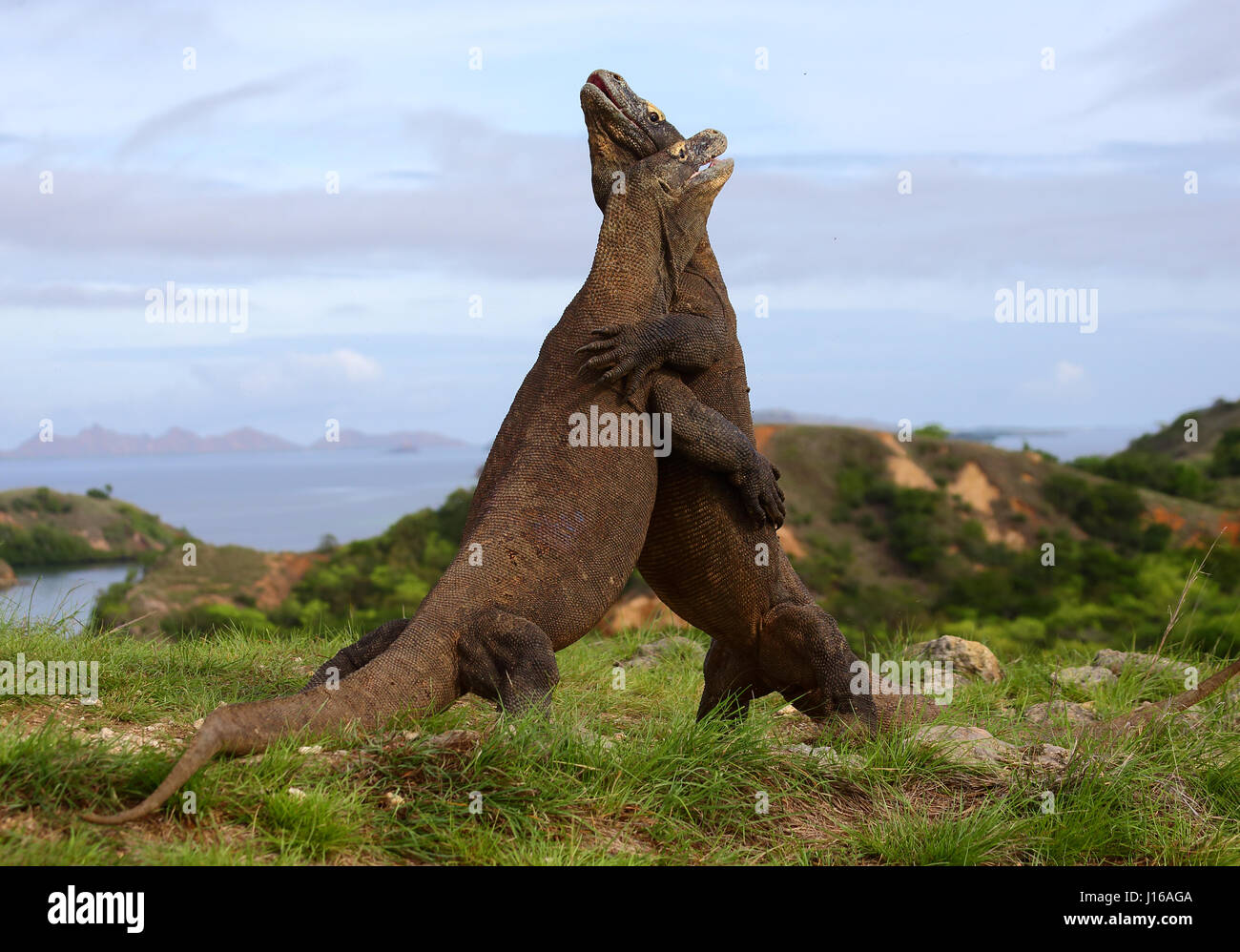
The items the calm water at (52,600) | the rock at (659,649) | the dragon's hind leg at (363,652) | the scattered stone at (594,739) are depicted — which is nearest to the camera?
the scattered stone at (594,739)

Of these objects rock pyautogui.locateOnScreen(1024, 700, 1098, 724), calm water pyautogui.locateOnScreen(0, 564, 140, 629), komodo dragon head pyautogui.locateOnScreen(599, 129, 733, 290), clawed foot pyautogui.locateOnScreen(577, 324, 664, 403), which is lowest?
rock pyautogui.locateOnScreen(1024, 700, 1098, 724)

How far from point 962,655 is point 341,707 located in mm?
6018

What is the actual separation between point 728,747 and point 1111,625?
16.8 meters

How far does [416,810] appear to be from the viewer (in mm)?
4230

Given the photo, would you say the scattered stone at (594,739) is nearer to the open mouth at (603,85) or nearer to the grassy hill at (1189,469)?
the open mouth at (603,85)

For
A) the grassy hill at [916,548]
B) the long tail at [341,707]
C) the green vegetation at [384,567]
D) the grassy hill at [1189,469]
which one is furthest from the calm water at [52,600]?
the grassy hill at [1189,469]

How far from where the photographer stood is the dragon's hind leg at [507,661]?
4691mm

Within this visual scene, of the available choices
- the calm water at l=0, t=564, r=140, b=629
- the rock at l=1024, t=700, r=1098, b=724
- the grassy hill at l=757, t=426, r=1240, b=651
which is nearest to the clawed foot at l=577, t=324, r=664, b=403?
the rock at l=1024, t=700, r=1098, b=724

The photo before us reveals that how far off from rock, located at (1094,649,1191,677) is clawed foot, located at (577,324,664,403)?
14.8ft

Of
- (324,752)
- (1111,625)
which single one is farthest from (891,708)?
(1111,625)

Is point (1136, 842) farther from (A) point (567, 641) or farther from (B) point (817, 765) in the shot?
(A) point (567, 641)

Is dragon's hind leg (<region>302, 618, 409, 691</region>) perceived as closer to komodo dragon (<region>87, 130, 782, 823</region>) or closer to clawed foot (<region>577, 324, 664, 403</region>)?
komodo dragon (<region>87, 130, 782, 823</region>)

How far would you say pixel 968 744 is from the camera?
575 cm

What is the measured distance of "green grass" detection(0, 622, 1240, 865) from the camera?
399cm
